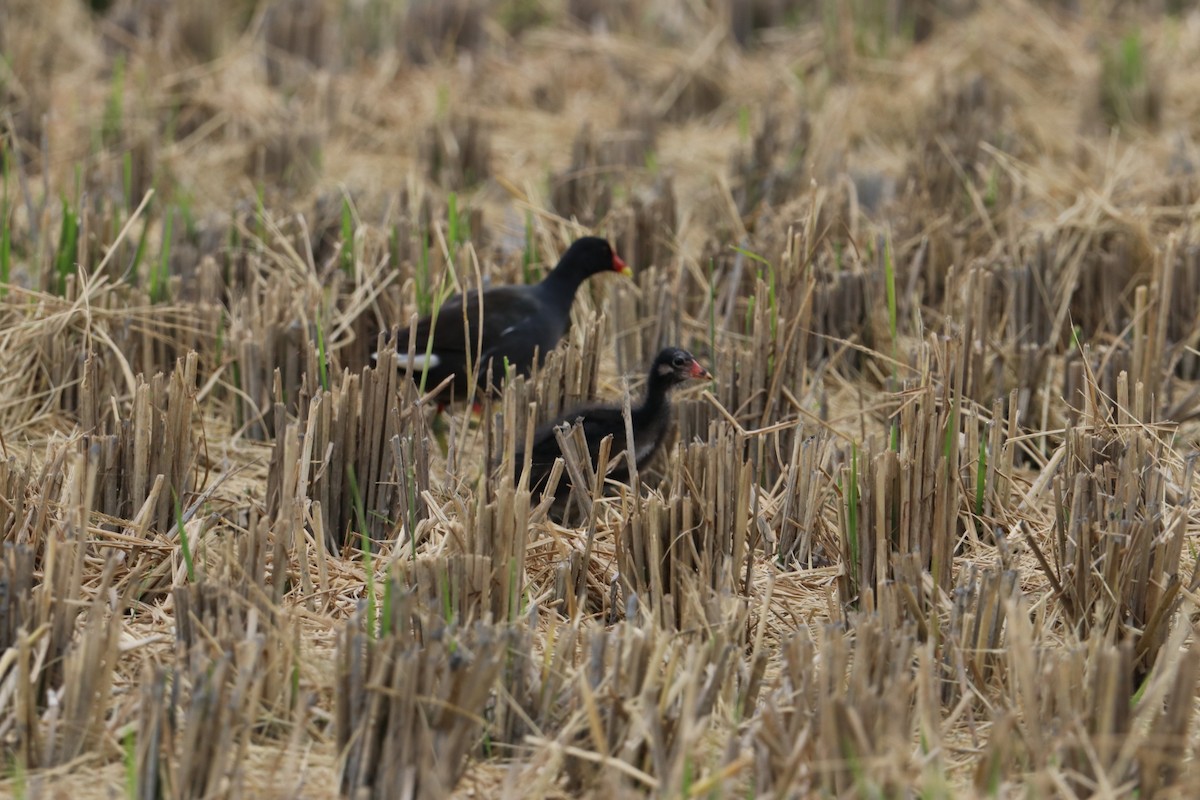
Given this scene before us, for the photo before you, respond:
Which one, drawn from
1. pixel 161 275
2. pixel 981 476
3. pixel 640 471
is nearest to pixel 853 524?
pixel 981 476

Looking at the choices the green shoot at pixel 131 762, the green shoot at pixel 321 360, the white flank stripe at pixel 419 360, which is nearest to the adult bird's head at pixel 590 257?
the white flank stripe at pixel 419 360

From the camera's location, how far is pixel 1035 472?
4570mm

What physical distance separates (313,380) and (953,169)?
11.0 ft

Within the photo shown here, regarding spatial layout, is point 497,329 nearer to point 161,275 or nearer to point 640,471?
point 640,471

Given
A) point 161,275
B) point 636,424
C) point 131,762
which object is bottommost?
point 131,762

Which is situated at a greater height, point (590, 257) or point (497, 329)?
point (590, 257)

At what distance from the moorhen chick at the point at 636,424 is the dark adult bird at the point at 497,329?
499mm

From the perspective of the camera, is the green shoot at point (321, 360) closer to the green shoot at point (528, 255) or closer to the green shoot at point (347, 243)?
the green shoot at point (347, 243)

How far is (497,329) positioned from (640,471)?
2.83 feet

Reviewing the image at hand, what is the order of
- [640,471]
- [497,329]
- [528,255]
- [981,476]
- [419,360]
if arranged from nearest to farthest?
[981,476] < [640,471] < [419,360] < [497,329] < [528,255]

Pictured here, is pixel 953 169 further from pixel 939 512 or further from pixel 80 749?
pixel 80 749

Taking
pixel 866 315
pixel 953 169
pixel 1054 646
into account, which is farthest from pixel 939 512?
pixel 953 169

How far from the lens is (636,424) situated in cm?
458

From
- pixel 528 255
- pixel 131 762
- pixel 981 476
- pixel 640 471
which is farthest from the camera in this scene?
pixel 528 255
